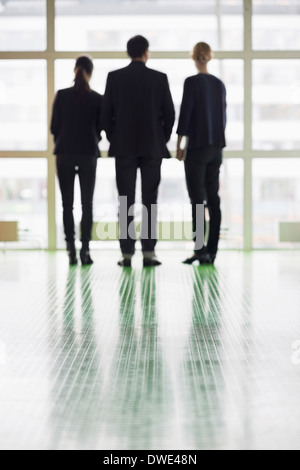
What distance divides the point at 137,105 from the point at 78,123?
0.46 m

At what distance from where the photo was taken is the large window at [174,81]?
683cm

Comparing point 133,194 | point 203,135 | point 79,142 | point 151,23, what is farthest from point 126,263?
point 151,23

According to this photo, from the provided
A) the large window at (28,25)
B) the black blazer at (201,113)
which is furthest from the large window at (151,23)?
the black blazer at (201,113)

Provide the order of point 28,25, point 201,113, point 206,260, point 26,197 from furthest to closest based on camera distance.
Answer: point 26,197, point 28,25, point 206,260, point 201,113

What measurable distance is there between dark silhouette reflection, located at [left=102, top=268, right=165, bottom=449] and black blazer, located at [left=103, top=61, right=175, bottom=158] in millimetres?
1800

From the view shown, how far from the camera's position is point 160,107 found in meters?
5.25

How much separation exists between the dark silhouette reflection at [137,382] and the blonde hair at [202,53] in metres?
2.37

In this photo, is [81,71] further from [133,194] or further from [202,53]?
[133,194]

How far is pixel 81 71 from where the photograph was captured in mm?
5387

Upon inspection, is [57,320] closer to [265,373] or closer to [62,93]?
[265,373]

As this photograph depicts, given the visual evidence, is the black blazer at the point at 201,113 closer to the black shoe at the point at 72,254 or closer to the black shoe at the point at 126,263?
the black shoe at the point at 126,263

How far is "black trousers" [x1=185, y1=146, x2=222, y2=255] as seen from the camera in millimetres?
5242
